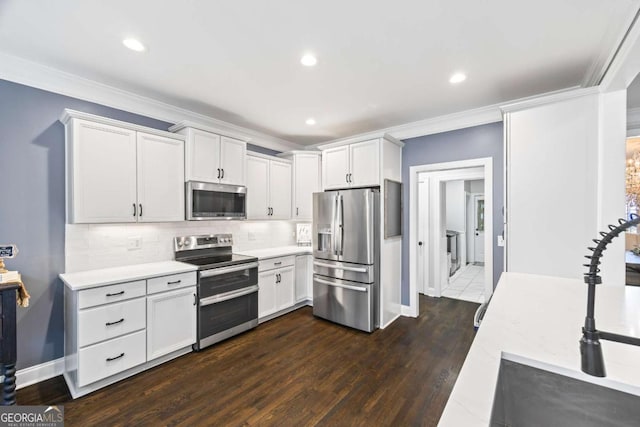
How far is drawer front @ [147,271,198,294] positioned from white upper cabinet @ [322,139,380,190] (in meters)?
2.11

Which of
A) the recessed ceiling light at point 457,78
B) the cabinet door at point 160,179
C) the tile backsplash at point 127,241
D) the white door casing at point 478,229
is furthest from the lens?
the white door casing at point 478,229

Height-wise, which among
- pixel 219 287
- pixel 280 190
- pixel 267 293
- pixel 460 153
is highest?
pixel 460 153

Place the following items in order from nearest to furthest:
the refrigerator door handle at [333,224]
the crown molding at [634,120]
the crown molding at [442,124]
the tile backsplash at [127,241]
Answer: the tile backsplash at [127,241] → the crown molding at [634,120] → the crown molding at [442,124] → the refrigerator door handle at [333,224]

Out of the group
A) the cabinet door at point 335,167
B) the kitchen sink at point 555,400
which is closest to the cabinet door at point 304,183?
the cabinet door at point 335,167

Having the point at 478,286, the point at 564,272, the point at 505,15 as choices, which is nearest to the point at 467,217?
the point at 478,286

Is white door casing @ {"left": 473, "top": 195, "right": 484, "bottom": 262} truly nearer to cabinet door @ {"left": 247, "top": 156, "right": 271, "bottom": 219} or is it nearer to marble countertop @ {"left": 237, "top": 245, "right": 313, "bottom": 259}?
marble countertop @ {"left": 237, "top": 245, "right": 313, "bottom": 259}

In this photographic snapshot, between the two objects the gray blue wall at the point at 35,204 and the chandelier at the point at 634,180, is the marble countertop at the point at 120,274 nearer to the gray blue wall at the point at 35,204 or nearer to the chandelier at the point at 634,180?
the gray blue wall at the point at 35,204

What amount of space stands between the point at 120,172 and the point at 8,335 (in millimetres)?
1444

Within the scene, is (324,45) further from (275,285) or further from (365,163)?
(275,285)

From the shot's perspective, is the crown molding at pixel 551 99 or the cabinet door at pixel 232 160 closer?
the crown molding at pixel 551 99

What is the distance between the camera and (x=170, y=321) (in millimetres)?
2723

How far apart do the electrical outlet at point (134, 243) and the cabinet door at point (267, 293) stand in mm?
1400

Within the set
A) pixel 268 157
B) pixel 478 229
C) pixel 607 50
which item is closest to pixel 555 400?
pixel 607 50

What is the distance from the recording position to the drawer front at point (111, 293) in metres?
2.21
